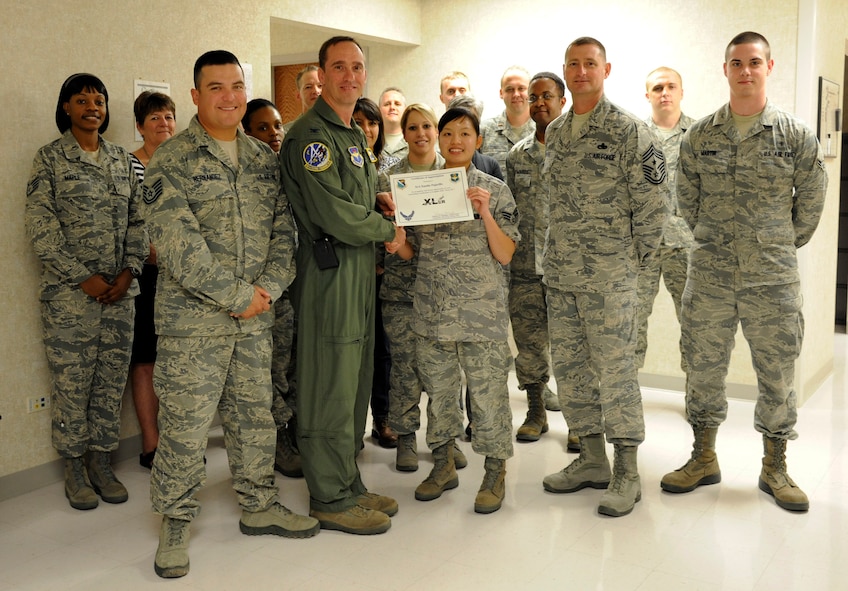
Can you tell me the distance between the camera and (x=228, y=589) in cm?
282

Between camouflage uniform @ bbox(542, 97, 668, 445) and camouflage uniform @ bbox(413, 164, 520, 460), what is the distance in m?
0.26

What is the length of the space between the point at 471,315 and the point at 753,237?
1.25 meters

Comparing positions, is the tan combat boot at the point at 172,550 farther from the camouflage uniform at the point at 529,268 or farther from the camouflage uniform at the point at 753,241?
the camouflage uniform at the point at 753,241

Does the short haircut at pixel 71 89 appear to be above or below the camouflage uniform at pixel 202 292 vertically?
above

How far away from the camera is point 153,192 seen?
2.94 meters

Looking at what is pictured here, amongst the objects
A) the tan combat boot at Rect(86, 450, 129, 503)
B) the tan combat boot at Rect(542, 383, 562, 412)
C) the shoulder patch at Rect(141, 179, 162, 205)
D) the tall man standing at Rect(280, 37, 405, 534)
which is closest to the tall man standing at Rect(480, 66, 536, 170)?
the tan combat boot at Rect(542, 383, 562, 412)

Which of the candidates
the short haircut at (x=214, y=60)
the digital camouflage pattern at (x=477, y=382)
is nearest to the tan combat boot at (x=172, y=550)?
the digital camouflage pattern at (x=477, y=382)

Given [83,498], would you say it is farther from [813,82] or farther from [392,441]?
[813,82]

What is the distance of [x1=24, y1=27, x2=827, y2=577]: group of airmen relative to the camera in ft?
9.87

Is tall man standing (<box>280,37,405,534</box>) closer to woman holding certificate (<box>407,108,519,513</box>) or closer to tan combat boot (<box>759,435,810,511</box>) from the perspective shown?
woman holding certificate (<box>407,108,519,513</box>)

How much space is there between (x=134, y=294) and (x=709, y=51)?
3754mm

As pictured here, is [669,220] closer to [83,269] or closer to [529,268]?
[529,268]

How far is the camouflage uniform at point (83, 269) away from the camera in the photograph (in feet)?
11.7

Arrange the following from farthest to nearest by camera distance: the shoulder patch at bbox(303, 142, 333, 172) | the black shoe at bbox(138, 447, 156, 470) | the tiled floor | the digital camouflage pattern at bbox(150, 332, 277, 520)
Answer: the black shoe at bbox(138, 447, 156, 470) → the shoulder patch at bbox(303, 142, 333, 172) → the digital camouflage pattern at bbox(150, 332, 277, 520) → the tiled floor
